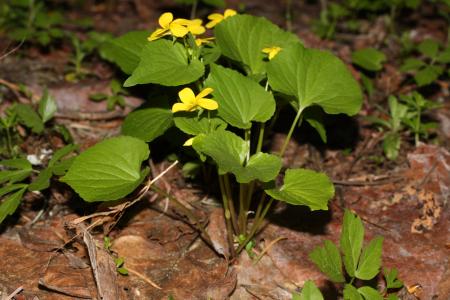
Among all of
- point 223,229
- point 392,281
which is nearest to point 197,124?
point 223,229

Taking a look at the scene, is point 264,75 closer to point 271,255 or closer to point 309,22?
point 271,255

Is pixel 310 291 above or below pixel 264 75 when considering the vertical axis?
below

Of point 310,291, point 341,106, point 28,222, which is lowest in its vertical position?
point 28,222

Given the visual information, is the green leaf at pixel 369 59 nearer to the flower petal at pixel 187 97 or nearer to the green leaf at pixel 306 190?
the green leaf at pixel 306 190

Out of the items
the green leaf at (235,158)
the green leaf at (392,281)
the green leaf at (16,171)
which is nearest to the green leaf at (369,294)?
the green leaf at (392,281)

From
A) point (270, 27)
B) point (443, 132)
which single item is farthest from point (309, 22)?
point (270, 27)
